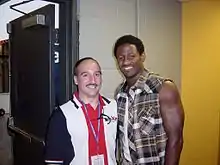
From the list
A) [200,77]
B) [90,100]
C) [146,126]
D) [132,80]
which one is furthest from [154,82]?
[200,77]

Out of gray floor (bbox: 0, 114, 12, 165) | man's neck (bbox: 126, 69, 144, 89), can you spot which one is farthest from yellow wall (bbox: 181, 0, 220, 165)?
gray floor (bbox: 0, 114, 12, 165)

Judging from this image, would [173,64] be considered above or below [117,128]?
above

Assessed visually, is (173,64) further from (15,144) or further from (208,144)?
(15,144)

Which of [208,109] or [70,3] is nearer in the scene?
[70,3]

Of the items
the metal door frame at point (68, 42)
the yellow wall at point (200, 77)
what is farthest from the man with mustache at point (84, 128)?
the yellow wall at point (200, 77)

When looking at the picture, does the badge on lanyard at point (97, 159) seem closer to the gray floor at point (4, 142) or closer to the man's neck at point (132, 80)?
the man's neck at point (132, 80)

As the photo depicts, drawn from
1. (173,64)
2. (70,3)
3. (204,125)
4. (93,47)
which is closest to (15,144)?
(93,47)

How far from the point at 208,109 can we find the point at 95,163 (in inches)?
77.4

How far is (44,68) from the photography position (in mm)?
2336

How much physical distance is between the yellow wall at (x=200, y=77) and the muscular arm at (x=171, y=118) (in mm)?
1369

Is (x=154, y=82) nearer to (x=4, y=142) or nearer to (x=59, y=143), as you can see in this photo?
(x=59, y=143)

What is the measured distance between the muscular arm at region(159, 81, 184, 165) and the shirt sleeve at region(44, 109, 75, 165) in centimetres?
60

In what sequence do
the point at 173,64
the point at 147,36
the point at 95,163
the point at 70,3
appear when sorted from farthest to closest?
the point at 173,64
the point at 147,36
the point at 70,3
the point at 95,163

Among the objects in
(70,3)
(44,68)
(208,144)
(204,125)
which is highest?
(70,3)
